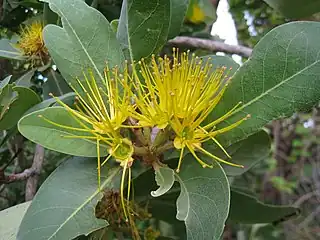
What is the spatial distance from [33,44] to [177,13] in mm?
383

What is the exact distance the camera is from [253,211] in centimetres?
127

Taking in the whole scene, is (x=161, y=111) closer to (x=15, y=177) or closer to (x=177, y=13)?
(x=177, y=13)

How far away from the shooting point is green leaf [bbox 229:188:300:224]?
123cm

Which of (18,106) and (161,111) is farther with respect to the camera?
(18,106)

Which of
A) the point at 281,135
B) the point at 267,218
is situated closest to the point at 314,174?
the point at 281,135

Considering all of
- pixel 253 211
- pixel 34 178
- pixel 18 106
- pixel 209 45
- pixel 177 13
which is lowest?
pixel 253 211

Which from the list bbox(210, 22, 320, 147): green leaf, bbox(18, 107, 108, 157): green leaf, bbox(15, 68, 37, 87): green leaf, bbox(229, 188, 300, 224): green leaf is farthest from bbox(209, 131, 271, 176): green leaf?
bbox(15, 68, 37, 87): green leaf

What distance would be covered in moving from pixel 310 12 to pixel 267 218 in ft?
1.71

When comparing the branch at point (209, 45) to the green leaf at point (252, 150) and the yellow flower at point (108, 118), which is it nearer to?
the green leaf at point (252, 150)

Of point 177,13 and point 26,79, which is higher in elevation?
point 177,13

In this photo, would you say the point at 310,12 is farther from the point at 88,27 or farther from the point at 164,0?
the point at 88,27

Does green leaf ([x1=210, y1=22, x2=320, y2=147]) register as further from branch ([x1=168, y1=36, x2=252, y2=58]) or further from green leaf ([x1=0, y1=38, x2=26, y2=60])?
branch ([x1=168, y1=36, x2=252, y2=58])

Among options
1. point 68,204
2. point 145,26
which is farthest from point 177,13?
point 68,204

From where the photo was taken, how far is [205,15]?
1.74 metres
